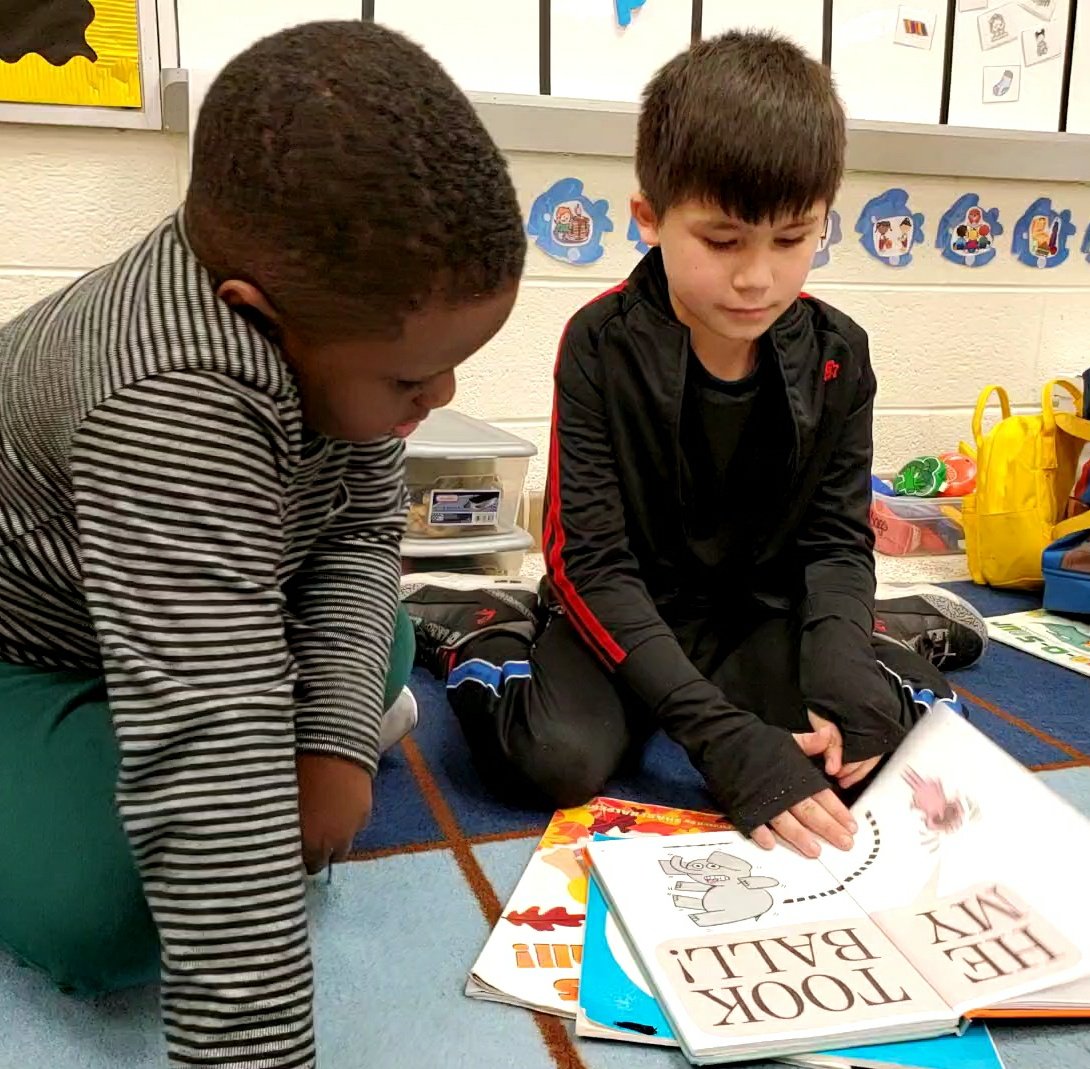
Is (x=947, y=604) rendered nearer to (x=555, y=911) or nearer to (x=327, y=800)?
(x=555, y=911)

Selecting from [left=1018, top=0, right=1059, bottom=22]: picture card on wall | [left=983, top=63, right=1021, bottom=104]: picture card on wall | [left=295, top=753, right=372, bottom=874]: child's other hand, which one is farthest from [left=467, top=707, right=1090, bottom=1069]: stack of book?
[left=1018, top=0, right=1059, bottom=22]: picture card on wall

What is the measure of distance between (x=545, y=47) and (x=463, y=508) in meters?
0.71

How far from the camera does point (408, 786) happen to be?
3.06 feet

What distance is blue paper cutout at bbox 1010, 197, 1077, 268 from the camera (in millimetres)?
1860

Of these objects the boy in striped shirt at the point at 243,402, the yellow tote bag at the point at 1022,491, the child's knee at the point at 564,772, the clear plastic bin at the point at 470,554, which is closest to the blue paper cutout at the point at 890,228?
the yellow tote bag at the point at 1022,491

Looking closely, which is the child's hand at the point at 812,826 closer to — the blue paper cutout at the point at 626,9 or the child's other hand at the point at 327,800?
the child's other hand at the point at 327,800

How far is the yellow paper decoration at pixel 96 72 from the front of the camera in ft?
4.43

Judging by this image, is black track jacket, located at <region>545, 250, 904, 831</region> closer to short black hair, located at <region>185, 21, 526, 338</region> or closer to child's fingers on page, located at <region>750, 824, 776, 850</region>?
child's fingers on page, located at <region>750, 824, 776, 850</region>

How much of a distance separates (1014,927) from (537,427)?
117 centimetres

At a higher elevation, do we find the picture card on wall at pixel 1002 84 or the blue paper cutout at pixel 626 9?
the blue paper cutout at pixel 626 9

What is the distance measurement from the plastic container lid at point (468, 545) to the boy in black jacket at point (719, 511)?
0.33 meters

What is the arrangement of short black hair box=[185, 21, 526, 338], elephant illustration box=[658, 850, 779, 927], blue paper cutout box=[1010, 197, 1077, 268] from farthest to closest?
blue paper cutout box=[1010, 197, 1077, 268] < elephant illustration box=[658, 850, 779, 927] < short black hair box=[185, 21, 526, 338]

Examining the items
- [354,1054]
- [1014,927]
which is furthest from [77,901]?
[1014,927]

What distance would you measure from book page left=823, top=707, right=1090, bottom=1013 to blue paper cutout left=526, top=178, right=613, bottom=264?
1029mm
